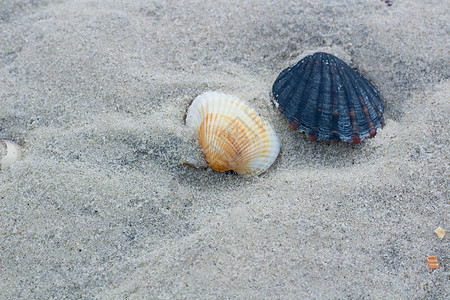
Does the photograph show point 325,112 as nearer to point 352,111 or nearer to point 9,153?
point 352,111

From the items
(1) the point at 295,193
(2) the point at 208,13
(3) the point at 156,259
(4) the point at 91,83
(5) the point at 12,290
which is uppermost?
(2) the point at 208,13

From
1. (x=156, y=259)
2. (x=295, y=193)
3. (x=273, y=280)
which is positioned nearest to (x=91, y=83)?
(x=156, y=259)

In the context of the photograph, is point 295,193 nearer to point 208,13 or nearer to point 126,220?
point 126,220

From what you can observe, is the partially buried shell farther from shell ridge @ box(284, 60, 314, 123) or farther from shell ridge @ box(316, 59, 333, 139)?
shell ridge @ box(316, 59, 333, 139)

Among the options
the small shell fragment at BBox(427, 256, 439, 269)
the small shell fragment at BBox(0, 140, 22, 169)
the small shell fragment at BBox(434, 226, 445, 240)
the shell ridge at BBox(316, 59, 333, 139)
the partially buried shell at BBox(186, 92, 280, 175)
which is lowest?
the small shell fragment at BBox(0, 140, 22, 169)

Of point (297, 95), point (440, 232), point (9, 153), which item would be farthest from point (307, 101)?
point (9, 153)

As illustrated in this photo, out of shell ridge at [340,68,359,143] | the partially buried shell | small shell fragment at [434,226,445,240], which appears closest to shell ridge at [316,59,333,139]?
shell ridge at [340,68,359,143]
